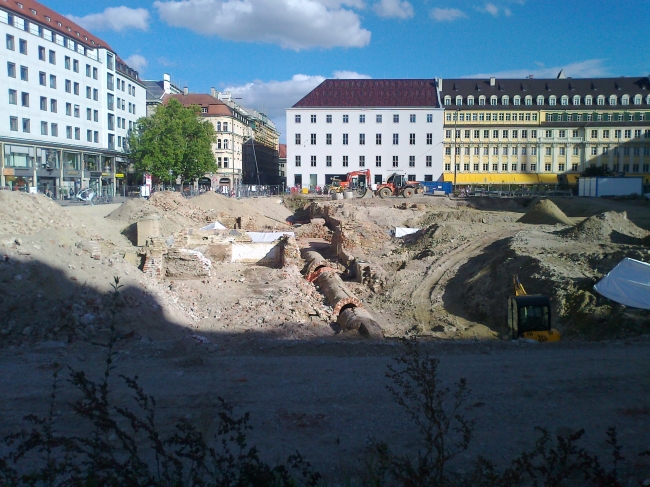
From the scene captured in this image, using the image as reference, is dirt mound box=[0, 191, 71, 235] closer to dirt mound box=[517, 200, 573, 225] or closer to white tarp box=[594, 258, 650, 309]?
white tarp box=[594, 258, 650, 309]

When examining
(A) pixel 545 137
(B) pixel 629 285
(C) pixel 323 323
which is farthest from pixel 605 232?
(A) pixel 545 137

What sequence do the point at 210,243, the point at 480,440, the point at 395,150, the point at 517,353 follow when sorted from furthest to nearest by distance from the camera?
the point at 395,150 < the point at 210,243 < the point at 517,353 < the point at 480,440

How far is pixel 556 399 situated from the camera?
6988mm

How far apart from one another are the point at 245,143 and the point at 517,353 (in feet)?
251

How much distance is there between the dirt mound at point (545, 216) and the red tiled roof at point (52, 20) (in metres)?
38.1

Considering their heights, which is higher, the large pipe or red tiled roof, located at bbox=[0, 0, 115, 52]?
red tiled roof, located at bbox=[0, 0, 115, 52]

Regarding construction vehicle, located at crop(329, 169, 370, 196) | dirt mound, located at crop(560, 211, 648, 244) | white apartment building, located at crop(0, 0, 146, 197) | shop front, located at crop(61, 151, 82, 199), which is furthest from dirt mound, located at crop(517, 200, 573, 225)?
shop front, located at crop(61, 151, 82, 199)

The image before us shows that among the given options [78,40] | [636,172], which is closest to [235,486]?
[78,40]

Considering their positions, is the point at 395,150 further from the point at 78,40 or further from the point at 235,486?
the point at 235,486

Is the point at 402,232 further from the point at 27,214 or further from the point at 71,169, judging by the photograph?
the point at 71,169

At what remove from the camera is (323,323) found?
14.5 metres

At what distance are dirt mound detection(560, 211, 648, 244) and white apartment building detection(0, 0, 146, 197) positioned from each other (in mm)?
31514

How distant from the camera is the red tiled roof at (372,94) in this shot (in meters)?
64.6

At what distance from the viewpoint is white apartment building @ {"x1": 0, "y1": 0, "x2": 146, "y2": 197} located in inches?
1581
